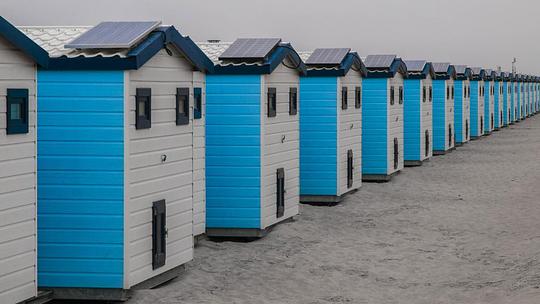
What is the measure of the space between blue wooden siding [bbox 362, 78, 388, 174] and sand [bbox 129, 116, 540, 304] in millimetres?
1079

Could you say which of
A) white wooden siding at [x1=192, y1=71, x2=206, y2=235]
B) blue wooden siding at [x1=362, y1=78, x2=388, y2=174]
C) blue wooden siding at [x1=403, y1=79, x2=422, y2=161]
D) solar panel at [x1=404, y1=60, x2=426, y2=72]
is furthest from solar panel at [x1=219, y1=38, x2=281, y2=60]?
solar panel at [x1=404, y1=60, x2=426, y2=72]

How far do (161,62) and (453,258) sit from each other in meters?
6.17

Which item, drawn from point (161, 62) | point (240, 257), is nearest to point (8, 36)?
point (161, 62)

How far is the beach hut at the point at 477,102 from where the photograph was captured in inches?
1722

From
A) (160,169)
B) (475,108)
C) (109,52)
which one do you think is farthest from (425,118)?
Result: (109,52)

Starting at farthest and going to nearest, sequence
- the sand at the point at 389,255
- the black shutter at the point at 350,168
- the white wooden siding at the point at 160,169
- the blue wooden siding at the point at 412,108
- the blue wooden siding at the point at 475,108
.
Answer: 1. the blue wooden siding at the point at 475,108
2. the blue wooden siding at the point at 412,108
3. the black shutter at the point at 350,168
4. the sand at the point at 389,255
5. the white wooden siding at the point at 160,169

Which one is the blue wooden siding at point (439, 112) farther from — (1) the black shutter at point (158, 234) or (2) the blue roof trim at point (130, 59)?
(1) the black shutter at point (158, 234)

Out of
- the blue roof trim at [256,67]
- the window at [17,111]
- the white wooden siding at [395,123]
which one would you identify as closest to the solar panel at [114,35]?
the window at [17,111]

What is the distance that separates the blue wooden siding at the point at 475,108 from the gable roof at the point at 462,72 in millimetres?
1896

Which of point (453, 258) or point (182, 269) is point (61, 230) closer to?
point (182, 269)

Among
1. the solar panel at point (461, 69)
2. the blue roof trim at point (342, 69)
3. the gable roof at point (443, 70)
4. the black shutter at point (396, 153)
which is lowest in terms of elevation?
the black shutter at point (396, 153)

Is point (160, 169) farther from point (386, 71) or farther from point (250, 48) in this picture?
point (386, 71)

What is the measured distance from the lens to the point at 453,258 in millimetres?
15000

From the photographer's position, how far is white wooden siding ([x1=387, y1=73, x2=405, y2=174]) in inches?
1014
